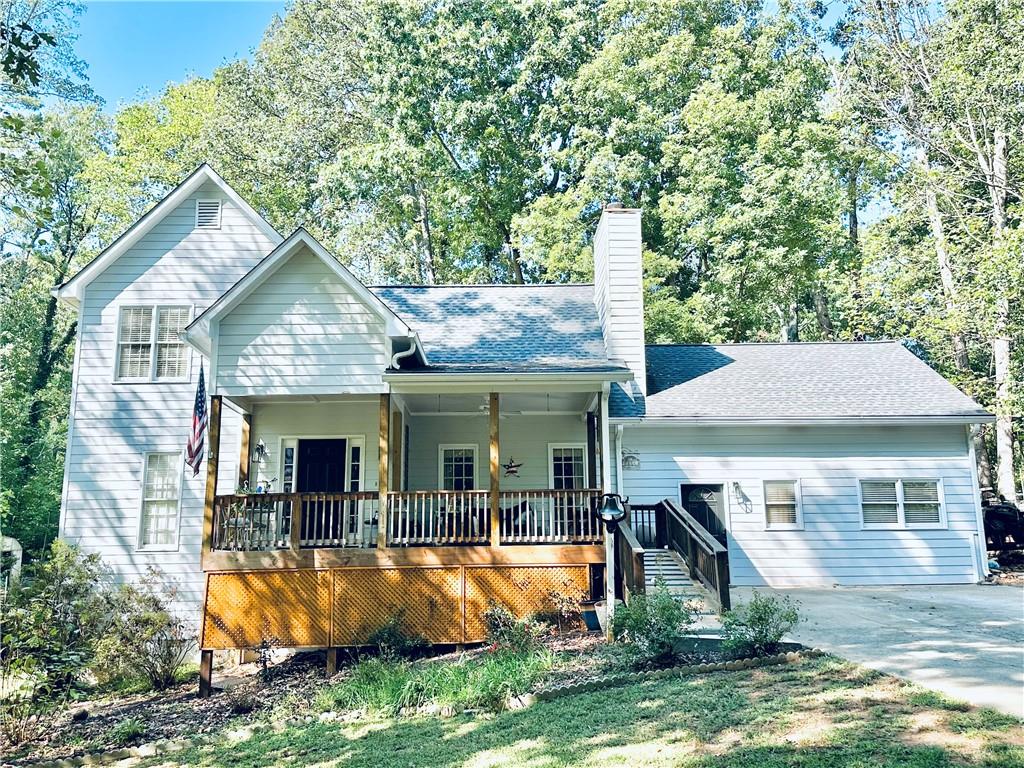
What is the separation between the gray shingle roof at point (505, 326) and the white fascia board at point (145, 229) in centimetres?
326

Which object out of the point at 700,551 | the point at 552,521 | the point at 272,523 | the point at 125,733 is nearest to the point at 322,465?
the point at 272,523

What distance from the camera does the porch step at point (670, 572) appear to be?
10.7 metres

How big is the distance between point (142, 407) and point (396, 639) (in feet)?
22.8

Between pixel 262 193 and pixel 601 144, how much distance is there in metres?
11.9

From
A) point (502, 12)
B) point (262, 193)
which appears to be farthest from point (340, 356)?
point (502, 12)

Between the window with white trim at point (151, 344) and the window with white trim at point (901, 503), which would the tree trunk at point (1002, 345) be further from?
the window with white trim at point (151, 344)

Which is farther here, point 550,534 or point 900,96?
point 900,96

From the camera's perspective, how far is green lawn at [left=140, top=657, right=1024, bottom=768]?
4684mm

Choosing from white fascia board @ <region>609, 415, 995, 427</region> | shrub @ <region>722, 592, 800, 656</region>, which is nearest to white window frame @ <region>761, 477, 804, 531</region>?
white fascia board @ <region>609, 415, 995, 427</region>

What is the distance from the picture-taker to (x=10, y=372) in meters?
23.3

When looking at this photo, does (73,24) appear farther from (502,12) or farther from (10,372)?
(502,12)

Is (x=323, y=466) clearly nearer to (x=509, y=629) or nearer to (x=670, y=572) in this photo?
(x=509, y=629)

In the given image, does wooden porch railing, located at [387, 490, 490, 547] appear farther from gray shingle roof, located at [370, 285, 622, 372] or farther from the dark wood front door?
the dark wood front door

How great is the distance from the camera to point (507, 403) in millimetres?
13203
